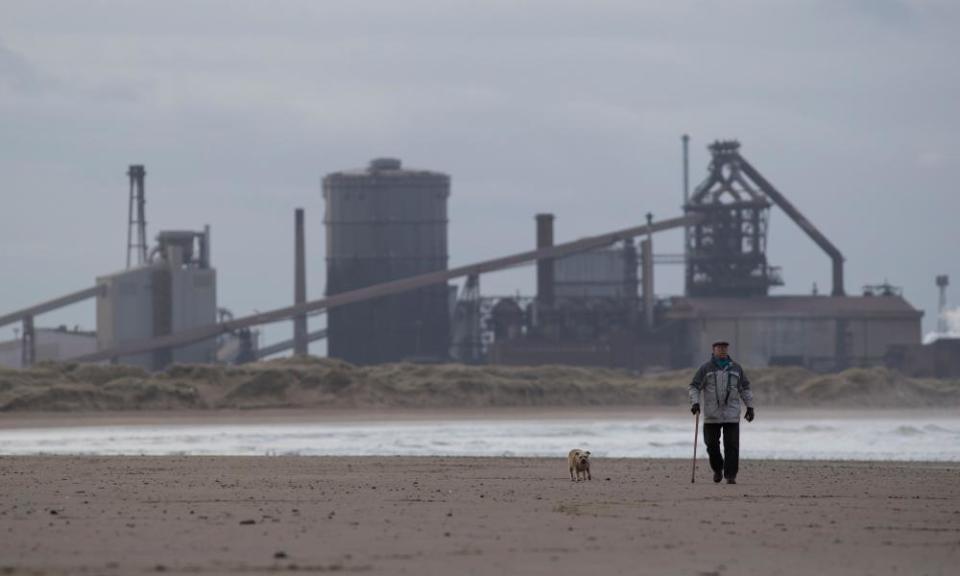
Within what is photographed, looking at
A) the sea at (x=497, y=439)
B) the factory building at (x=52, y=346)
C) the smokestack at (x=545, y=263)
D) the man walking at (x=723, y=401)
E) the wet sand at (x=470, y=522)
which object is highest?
the smokestack at (x=545, y=263)

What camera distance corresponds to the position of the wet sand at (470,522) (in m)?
11.6

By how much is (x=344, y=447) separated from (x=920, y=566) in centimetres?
2108

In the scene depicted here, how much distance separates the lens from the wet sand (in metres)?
11.6

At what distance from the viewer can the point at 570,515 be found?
1455 centimetres

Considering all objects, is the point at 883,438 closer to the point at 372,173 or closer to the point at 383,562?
the point at 383,562

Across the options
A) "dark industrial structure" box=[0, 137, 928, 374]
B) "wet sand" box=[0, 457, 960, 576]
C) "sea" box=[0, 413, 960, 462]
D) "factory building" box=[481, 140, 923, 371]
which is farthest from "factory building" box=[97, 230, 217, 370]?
"wet sand" box=[0, 457, 960, 576]

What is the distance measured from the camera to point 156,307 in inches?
3036

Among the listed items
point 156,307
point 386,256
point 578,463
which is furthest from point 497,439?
point 386,256

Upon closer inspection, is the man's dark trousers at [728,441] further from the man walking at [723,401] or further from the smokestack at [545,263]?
the smokestack at [545,263]

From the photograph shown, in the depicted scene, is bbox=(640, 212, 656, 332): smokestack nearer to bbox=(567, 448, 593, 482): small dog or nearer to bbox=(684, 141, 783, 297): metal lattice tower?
bbox=(684, 141, 783, 297): metal lattice tower

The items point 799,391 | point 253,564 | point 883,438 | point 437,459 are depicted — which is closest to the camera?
point 253,564

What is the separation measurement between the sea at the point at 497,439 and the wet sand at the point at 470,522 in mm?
9265

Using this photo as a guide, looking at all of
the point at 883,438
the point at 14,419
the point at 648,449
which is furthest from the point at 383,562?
the point at 14,419

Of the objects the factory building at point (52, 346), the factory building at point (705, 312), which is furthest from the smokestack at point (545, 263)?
the factory building at point (52, 346)
